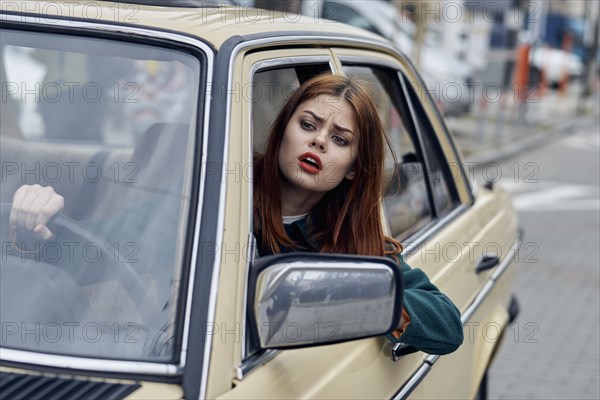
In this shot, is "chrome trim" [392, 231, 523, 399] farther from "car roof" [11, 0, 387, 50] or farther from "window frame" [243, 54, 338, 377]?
"car roof" [11, 0, 387, 50]

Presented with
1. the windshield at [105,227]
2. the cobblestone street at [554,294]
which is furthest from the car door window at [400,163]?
the cobblestone street at [554,294]

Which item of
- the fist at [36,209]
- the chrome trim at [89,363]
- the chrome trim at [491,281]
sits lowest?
the chrome trim at [491,281]

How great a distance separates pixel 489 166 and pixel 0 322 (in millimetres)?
12300

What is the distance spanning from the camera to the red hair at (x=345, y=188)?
2.43 meters

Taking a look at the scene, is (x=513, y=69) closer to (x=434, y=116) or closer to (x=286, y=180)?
(x=434, y=116)

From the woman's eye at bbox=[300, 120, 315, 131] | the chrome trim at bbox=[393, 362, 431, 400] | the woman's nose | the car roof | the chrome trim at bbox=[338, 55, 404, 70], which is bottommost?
the chrome trim at bbox=[393, 362, 431, 400]

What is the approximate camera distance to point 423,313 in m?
2.38

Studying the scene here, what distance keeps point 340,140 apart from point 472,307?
1025 millimetres

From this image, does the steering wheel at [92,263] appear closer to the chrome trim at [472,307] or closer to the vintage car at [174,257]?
the vintage car at [174,257]

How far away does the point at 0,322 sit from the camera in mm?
1912

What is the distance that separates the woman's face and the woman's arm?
0.32 m

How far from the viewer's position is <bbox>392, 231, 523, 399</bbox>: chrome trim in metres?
2.51

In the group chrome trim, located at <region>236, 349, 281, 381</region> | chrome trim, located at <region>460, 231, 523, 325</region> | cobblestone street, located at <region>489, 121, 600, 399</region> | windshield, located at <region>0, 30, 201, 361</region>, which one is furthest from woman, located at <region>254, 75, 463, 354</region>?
cobblestone street, located at <region>489, 121, 600, 399</region>

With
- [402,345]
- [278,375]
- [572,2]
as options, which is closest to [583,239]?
[402,345]
